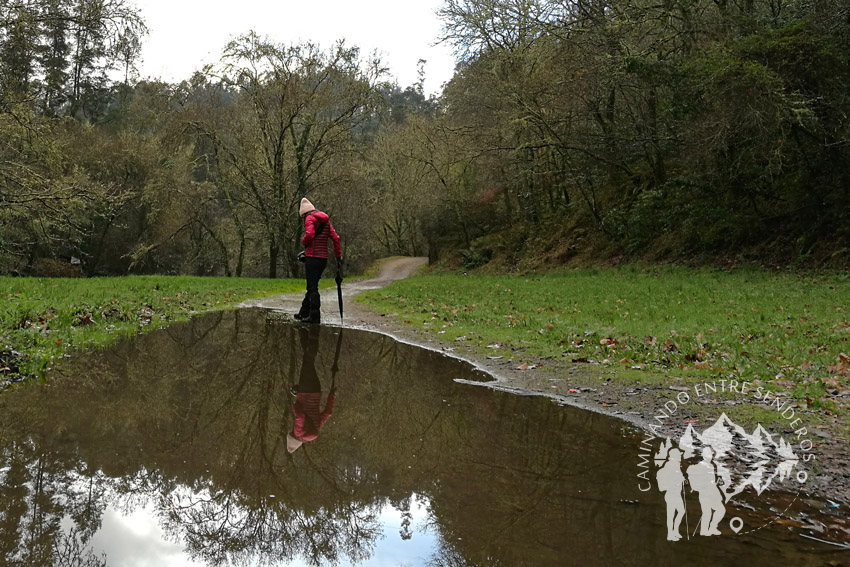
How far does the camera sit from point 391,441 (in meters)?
4.36

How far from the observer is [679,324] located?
9.73 metres

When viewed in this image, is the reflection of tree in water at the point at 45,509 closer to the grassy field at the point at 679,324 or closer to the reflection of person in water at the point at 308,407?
the reflection of person in water at the point at 308,407

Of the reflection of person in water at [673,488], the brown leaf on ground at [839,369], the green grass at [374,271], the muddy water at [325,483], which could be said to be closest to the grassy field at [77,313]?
the muddy water at [325,483]

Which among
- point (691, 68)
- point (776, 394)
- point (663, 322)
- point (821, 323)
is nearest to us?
point (776, 394)

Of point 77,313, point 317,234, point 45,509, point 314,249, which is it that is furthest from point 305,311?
point 45,509

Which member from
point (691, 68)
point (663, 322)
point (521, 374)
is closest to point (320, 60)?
point (691, 68)

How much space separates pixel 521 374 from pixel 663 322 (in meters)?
4.40

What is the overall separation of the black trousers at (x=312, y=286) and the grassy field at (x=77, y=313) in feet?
8.35

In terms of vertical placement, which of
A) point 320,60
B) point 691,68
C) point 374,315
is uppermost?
point 320,60

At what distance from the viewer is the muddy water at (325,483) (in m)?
2.81

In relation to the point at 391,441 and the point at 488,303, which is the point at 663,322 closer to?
the point at 488,303

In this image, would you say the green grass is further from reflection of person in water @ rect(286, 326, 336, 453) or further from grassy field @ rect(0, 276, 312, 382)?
reflection of person in water @ rect(286, 326, 336, 453)

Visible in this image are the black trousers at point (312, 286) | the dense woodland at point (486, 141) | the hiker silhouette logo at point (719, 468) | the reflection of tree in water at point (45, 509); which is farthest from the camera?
the dense woodland at point (486, 141)

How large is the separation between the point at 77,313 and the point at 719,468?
9.60m
